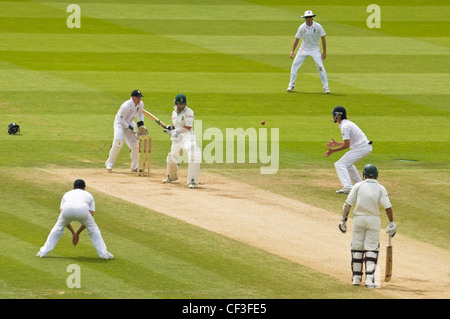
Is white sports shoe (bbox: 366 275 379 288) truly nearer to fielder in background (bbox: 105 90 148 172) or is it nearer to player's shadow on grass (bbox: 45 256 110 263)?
player's shadow on grass (bbox: 45 256 110 263)

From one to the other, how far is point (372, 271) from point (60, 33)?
2217 cm

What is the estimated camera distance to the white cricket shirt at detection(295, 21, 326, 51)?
2650 cm

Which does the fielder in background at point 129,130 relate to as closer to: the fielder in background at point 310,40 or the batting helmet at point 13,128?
the batting helmet at point 13,128

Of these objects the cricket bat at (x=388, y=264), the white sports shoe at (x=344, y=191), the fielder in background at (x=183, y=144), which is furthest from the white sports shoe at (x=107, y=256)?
the white sports shoe at (x=344, y=191)

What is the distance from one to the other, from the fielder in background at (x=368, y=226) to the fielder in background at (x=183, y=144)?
5758 mm

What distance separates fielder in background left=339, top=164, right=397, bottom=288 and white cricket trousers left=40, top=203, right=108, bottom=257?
354cm

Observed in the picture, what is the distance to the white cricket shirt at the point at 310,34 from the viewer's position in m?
26.5

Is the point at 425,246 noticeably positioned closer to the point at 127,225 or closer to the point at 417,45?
the point at 127,225

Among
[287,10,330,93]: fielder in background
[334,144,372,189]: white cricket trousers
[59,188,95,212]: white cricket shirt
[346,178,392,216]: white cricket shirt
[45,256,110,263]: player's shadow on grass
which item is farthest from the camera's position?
[287,10,330,93]: fielder in background

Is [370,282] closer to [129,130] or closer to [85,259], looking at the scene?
[85,259]

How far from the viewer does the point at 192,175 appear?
18.8 metres

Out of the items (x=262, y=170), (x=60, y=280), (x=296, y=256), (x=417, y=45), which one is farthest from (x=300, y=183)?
(x=417, y=45)

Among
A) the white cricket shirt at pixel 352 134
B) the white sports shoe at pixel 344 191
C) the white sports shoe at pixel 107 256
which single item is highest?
the white cricket shirt at pixel 352 134

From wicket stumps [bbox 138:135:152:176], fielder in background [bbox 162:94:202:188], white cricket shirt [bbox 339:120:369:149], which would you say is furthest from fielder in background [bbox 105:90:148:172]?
white cricket shirt [bbox 339:120:369:149]
